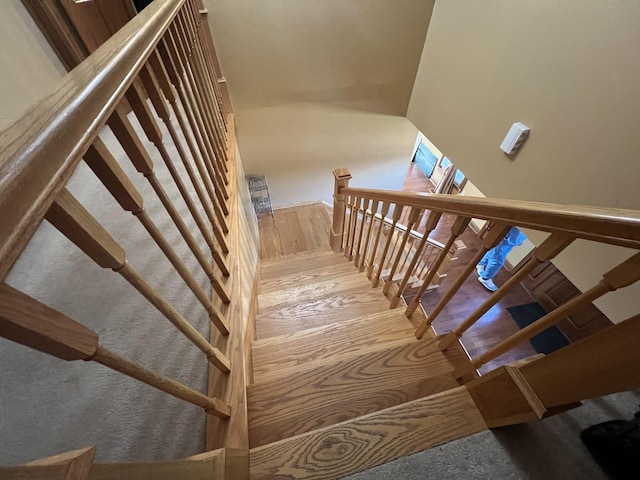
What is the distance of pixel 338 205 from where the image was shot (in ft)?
8.87

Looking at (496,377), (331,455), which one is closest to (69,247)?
(331,455)

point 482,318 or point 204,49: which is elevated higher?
point 204,49

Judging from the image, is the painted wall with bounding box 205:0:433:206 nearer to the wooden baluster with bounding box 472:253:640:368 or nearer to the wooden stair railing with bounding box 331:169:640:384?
the wooden stair railing with bounding box 331:169:640:384

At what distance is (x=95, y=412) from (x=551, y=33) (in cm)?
257

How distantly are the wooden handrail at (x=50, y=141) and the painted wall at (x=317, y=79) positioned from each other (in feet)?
9.29

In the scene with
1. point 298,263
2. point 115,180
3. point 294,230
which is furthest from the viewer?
point 294,230

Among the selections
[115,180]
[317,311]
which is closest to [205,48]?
[317,311]

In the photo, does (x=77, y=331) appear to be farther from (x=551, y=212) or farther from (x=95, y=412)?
(x=551, y=212)

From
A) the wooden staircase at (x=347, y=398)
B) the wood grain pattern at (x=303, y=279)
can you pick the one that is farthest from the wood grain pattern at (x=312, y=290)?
the wooden staircase at (x=347, y=398)

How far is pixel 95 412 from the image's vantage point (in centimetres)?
83

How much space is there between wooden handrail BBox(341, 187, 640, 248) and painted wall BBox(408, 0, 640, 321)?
101 cm

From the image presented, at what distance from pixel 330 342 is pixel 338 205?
4.94ft

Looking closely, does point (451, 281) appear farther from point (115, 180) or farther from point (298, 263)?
point (115, 180)

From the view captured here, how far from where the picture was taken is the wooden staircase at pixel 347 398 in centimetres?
88
